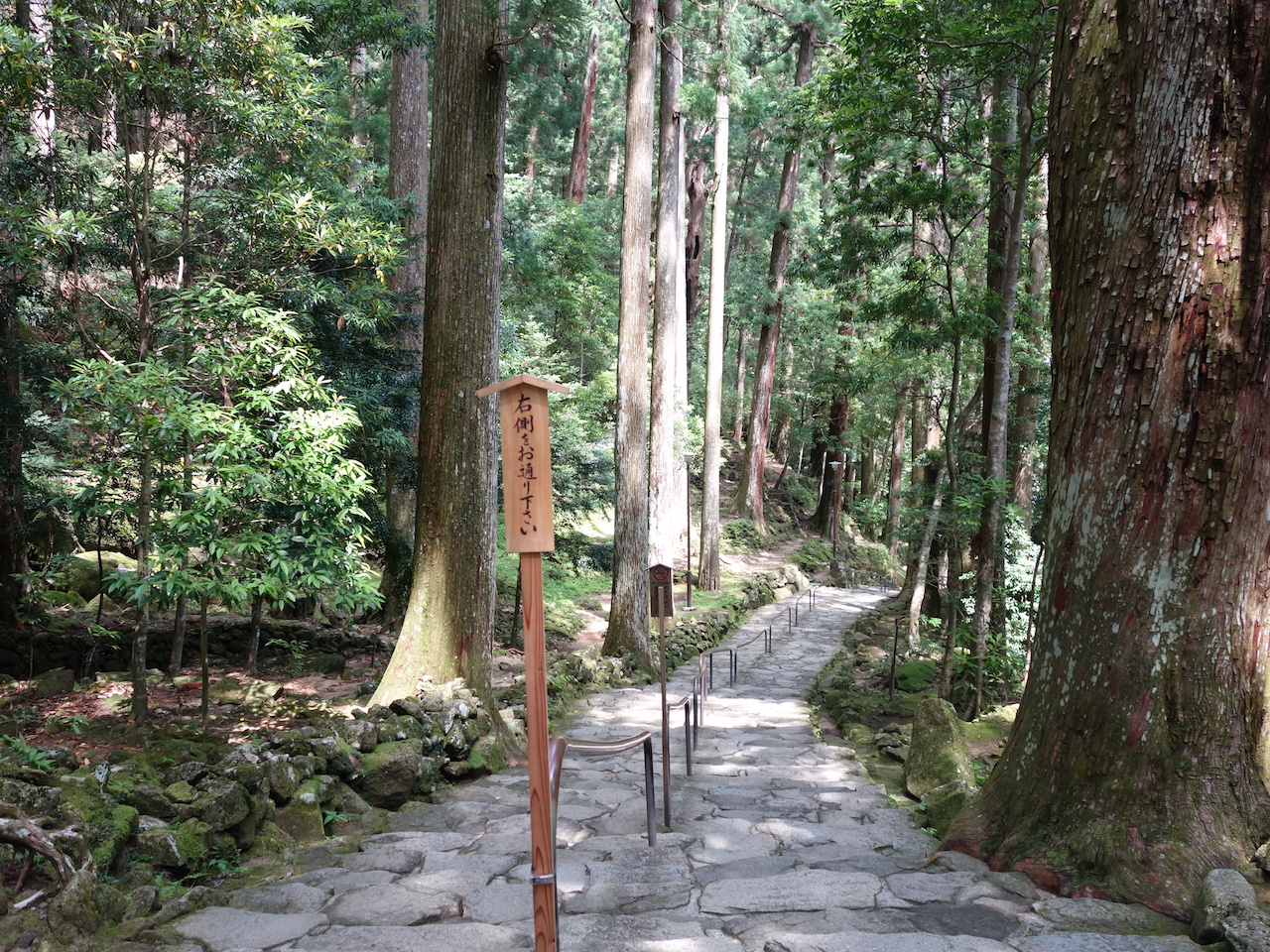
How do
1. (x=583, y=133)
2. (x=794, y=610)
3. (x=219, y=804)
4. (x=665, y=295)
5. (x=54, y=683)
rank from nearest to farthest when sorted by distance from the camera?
(x=219, y=804)
(x=54, y=683)
(x=665, y=295)
(x=794, y=610)
(x=583, y=133)

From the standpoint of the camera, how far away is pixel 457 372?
630 cm

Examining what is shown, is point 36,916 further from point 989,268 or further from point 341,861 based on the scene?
point 989,268

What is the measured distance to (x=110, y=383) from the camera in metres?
4.72

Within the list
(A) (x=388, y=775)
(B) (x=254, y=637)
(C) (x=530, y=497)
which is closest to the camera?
(C) (x=530, y=497)

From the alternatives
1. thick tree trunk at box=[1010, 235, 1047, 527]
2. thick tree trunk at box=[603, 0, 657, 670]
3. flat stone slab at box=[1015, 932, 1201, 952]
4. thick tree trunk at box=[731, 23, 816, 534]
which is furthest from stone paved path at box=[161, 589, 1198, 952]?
thick tree trunk at box=[731, 23, 816, 534]

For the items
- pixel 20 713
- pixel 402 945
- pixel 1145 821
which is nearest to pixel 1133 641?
pixel 1145 821

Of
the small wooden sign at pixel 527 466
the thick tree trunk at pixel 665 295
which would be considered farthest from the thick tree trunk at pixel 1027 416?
the small wooden sign at pixel 527 466

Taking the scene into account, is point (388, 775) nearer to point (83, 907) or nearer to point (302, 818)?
point (302, 818)

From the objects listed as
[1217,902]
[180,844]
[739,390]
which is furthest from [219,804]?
[739,390]

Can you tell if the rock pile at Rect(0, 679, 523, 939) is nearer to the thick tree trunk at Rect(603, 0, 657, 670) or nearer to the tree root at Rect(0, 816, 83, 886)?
the tree root at Rect(0, 816, 83, 886)

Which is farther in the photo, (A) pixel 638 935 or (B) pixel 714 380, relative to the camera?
(B) pixel 714 380

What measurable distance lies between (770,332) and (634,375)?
13.0 metres

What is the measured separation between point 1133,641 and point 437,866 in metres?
3.26

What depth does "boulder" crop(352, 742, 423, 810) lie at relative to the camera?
15.6 feet
